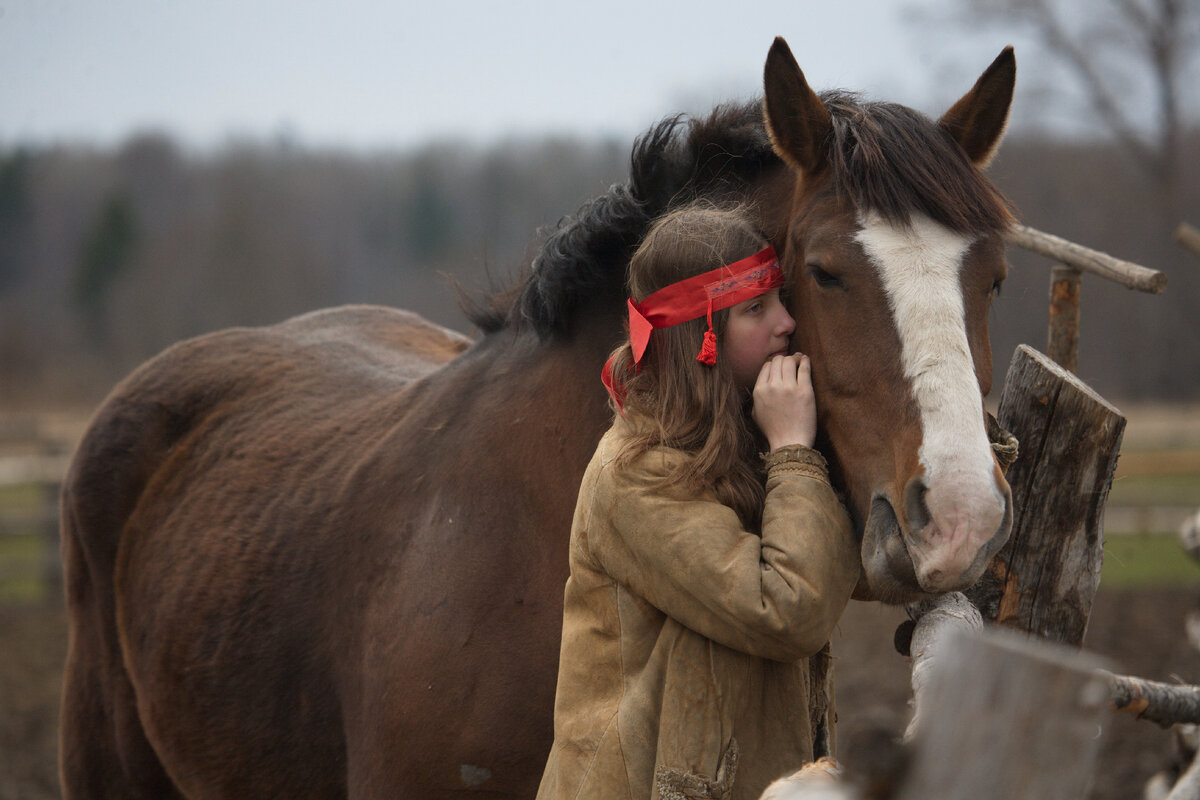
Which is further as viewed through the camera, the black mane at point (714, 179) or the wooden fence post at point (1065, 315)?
the wooden fence post at point (1065, 315)

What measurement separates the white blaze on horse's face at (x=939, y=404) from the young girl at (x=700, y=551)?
0.69 ft

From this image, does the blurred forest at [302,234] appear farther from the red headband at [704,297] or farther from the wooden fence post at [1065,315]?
the red headband at [704,297]

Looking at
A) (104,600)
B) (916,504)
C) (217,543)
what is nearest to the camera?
(916,504)

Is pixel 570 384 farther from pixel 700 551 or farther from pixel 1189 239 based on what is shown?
pixel 1189 239

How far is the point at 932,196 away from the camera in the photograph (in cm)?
191

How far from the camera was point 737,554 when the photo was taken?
1743 mm

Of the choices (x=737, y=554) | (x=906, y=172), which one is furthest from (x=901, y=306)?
(x=737, y=554)

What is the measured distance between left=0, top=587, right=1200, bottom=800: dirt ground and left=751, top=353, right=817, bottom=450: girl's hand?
10.6ft

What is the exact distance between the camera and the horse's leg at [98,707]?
3785 mm

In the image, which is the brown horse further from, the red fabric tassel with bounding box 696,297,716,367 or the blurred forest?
the blurred forest

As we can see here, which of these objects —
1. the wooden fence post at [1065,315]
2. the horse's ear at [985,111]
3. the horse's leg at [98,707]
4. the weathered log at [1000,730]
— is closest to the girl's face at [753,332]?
the horse's ear at [985,111]

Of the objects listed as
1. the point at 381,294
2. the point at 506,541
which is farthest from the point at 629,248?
the point at 381,294

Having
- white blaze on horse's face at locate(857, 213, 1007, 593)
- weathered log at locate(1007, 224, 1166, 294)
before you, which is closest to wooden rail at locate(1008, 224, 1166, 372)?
weathered log at locate(1007, 224, 1166, 294)

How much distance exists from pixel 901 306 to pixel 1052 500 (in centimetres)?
66
